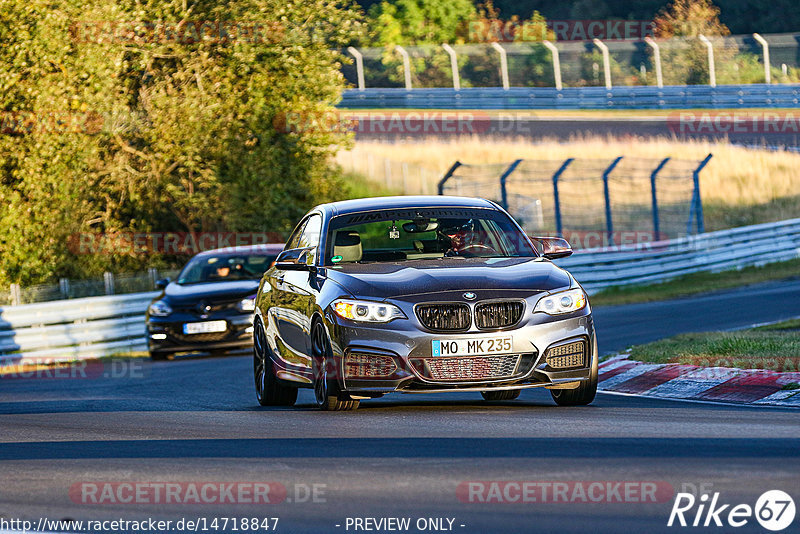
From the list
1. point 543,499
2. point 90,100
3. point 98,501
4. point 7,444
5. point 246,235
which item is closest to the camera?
point 543,499

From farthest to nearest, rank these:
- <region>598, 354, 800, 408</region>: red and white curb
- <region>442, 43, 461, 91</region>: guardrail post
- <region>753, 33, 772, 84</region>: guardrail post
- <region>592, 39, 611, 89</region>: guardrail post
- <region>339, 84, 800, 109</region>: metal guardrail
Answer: <region>442, 43, 461, 91</region>: guardrail post, <region>592, 39, 611, 89</region>: guardrail post, <region>339, 84, 800, 109</region>: metal guardrail, <region>753, 33, 772, 84</region>: guardrail post, <region>598, 354, 800, 408</region>: red and white curb

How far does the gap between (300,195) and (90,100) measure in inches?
214

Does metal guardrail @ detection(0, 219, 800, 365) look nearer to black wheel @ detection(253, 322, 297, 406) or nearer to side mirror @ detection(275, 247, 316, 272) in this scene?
black wheel @ detection(253, 322, 297, 406)

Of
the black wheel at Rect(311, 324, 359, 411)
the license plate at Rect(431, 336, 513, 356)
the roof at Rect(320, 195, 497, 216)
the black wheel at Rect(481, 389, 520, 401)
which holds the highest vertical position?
the roof at Rect(320, 195, 497, 216)

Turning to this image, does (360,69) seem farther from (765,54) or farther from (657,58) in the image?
(765,54)

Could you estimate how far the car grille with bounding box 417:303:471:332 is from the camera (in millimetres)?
9930

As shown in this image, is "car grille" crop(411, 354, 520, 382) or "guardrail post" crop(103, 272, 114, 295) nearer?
"car grille" crop(411, 354, 520, 382)

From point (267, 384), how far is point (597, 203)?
28.8 m

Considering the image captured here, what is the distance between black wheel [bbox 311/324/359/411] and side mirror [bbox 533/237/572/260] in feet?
6.23

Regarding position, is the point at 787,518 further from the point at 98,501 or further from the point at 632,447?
the point at 98,501

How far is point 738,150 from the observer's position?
44188 millimetres

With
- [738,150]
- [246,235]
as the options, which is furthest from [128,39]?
[738,150]

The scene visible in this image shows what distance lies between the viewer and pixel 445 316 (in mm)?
9953

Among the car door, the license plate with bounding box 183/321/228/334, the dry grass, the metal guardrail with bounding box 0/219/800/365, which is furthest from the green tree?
the car door
